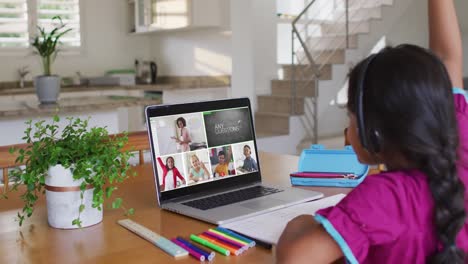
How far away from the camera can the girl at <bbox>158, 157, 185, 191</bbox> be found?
1.32 metres

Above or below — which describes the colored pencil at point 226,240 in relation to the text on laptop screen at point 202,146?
below

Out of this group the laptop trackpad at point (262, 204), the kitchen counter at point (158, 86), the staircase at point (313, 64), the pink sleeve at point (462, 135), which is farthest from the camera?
the staircase at point (313, 64)

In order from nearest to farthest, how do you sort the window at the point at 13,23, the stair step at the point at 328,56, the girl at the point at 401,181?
the girl at the point at 401,181
the window at the point at 13,23
the stair step at the point at 328,56

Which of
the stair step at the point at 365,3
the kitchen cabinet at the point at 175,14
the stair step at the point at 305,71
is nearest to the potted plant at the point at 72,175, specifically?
the kitchen cabinet at the point at 175,14

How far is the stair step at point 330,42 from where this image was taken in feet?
20.3

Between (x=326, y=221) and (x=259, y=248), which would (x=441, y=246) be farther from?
(x=259, y=248)

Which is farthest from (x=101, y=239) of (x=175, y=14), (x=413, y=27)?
(x=413, y=27)

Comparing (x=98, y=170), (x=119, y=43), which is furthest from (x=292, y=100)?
(x=98, y=170)

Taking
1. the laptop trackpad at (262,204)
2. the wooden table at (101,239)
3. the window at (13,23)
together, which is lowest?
the wooden table at (101,239)

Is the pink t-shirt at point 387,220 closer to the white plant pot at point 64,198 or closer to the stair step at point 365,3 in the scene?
the white plant pot at point 64,198

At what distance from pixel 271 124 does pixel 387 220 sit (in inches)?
195

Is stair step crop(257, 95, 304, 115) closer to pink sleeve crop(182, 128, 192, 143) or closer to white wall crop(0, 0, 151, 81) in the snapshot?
white wall crop(0, 0, 151, 81)

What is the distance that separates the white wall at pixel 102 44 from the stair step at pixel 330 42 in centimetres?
201

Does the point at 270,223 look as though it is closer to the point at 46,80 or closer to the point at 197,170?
the point at 197,170
